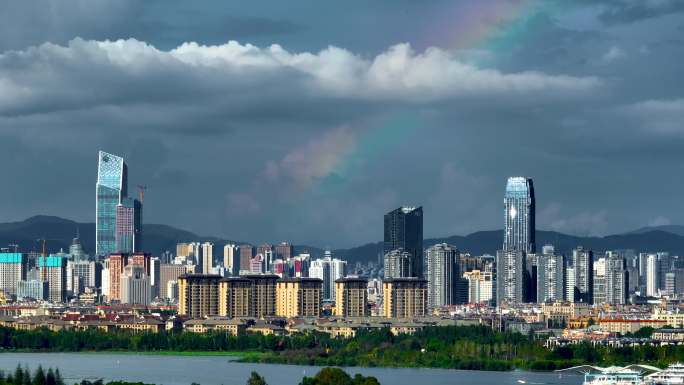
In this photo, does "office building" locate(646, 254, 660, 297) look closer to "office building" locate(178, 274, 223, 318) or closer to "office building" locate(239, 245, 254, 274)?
"office building" locate(239, 245, 254, 274)

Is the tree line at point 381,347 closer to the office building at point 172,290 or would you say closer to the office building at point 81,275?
the office building at point 172,290

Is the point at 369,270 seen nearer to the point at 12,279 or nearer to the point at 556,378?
the point at 12,279

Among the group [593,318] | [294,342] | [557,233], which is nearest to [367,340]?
[294,342]

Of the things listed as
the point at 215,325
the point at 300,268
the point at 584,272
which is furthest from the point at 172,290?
the point at 215,325

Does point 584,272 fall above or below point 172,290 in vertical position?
above

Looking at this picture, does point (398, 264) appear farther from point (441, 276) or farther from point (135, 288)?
point (135, 288)

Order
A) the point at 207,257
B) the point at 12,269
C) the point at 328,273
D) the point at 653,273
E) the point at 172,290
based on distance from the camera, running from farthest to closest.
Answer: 1. the point at 207,257
2. the point at 653,273
3. the point at 12,269
4. the point at 328,273
5. the point at 172,290

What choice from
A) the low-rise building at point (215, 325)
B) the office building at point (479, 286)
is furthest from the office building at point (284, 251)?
the low-rise building at point (215, 325)

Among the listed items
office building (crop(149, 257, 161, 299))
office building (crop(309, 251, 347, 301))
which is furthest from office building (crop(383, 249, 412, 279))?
office building (crop(149, 257, 161, 299))
